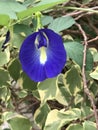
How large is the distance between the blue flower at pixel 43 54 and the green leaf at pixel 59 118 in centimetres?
11

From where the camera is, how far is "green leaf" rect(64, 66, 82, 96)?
810 mm

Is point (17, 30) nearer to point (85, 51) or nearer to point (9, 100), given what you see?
point (85, 51)

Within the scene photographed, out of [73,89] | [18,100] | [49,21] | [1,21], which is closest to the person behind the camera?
[1,21]

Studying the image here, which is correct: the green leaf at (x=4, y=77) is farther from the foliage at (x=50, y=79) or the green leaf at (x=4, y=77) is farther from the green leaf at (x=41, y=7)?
the green leaf at (x=41, y=7)

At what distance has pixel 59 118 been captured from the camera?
754mm

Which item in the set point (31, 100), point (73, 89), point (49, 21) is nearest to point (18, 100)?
point (31, 100)

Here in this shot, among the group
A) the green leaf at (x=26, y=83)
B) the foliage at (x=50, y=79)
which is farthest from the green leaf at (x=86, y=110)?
the green leaf at (x=26, y=83)

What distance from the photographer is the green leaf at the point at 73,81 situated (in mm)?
810

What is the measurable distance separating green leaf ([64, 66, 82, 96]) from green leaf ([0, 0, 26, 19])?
0.24 m

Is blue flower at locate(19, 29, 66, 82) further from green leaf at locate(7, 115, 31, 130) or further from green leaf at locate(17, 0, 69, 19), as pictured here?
green leaf at locate(7, 115, 31, 130)

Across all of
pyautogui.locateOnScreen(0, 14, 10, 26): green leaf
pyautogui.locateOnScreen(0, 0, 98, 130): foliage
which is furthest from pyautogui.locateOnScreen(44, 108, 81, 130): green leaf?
pyautogui.locateOnScreen(0, 14, 10, 26): green leaf

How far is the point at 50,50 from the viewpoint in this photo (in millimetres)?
660

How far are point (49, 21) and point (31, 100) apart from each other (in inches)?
12.7

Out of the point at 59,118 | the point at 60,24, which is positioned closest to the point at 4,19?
the point at 60,24
